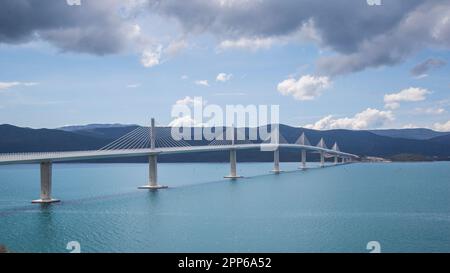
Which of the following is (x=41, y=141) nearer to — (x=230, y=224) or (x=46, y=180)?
(x=46, y=180)

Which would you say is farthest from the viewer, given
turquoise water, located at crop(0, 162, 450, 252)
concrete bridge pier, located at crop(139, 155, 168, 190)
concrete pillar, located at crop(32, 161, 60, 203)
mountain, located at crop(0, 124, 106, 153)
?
mountain, located at crop(0, 124, 106, 153)

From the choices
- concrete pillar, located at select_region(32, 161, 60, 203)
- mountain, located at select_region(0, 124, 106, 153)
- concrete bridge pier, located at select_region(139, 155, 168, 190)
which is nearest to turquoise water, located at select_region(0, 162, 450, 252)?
concrete pillar, located at select_region(32, 161, 60, 203)

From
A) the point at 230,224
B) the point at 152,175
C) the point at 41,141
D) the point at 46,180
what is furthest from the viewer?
the point at 41,141

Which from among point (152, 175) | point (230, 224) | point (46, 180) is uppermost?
point (46, 180)

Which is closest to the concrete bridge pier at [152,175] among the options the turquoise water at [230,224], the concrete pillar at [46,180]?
the turquoise water at [230,224]

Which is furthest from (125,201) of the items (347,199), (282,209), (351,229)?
(351,229)

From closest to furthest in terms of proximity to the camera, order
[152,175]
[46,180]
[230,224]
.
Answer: [230,224] < [46,180] < [152,175]

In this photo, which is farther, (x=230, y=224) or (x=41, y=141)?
(x=41, y=141)

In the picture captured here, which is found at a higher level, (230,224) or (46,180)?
(46,180)

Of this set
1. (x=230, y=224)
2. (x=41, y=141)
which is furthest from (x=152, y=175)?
(x=41, y=141)

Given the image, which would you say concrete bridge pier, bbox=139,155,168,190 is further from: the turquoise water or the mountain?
the mountain
